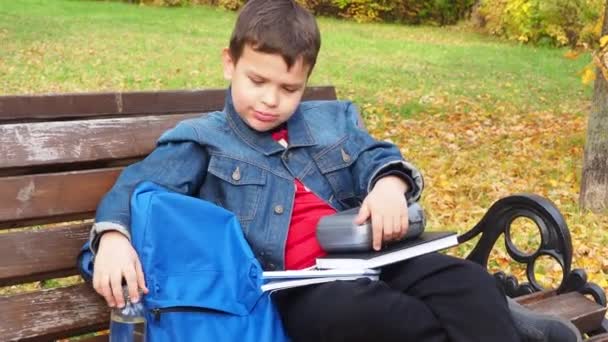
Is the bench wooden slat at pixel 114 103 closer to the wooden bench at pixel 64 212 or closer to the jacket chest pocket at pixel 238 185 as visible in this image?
the wooden bench at pixel 64 212

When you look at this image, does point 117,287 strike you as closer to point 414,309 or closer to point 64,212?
point 64,212

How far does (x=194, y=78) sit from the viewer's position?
39.7ft

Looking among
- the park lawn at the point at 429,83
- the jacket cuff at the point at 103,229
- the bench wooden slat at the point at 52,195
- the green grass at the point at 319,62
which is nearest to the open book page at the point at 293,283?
the jacket cuff at the point at 103,229

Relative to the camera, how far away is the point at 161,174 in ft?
7.86

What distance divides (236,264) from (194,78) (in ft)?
33.0

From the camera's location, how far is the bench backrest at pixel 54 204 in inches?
92.8

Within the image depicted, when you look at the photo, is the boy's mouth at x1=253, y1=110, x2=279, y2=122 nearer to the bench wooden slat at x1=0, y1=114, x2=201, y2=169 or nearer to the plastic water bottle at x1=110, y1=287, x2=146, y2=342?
the bench wooden slat at x1=0, y1=114, x2=201, y2=169

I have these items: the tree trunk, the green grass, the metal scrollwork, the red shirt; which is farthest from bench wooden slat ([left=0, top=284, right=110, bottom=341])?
the green grass

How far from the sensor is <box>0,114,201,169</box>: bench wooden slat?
2432 mm

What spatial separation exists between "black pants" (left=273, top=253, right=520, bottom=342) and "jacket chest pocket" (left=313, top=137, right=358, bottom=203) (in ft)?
1.64

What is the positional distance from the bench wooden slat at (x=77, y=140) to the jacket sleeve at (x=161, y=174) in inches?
8.3

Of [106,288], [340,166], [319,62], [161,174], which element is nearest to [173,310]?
[106,288]

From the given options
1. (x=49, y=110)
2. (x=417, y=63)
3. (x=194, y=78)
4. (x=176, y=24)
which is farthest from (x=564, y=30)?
(x=49, y=110)

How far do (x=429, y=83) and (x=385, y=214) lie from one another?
10.8 m
